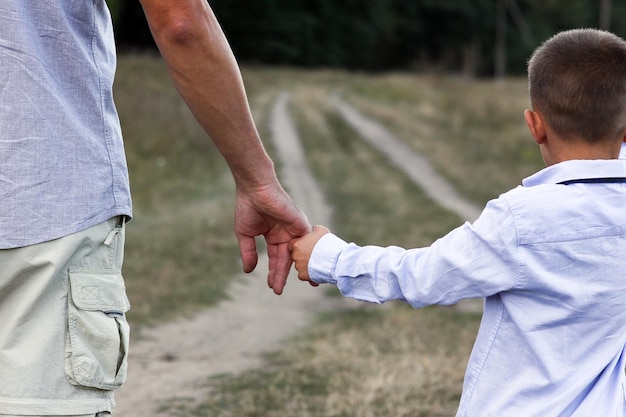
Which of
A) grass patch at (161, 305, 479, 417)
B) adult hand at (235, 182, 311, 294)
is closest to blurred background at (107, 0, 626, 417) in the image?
grass patch at (161, 305, 479, 417)

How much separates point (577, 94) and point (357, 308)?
4.71m

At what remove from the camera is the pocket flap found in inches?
72.0

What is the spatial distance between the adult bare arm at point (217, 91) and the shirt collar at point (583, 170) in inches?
27.3

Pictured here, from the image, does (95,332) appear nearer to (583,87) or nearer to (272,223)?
(272,223)

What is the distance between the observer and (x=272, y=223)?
260cm

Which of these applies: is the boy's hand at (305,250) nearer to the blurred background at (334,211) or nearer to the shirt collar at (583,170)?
the shirt collar at (583,170)

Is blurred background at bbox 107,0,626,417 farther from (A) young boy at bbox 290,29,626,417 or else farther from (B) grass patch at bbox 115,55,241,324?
(A) young boy at bbox 290,29,626,417

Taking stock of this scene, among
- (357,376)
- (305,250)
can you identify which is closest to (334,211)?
(357,376)

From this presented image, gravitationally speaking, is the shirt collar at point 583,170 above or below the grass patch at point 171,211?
above

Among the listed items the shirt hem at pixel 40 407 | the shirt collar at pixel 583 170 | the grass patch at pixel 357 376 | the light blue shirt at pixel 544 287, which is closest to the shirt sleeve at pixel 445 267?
the light blue shirt at pixel 544 287

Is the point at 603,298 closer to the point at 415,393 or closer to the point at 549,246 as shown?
the point at 549,246

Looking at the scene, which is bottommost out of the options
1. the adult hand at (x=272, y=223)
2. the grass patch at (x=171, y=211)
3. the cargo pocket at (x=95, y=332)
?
the grass patch at (x=171, y=211)

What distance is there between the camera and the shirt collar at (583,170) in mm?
2057

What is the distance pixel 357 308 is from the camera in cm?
666
